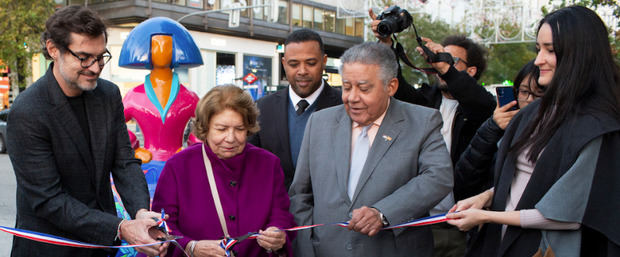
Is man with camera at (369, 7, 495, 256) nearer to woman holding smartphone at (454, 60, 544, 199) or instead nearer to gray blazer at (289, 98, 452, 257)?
woman holding smartphone at (454, 60, 544, 199)

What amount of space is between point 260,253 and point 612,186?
1799mm

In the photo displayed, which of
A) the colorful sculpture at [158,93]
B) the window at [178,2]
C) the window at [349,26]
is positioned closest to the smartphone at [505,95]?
the colorful sculpture at [158,93]

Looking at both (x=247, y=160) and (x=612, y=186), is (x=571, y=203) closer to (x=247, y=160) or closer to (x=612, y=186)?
(x=612, y=186)

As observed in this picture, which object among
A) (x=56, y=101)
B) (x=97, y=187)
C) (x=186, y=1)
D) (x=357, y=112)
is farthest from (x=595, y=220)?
(x=186, y=1)

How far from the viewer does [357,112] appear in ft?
8.84

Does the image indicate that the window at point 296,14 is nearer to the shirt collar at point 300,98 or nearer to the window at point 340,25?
the window at point 340,25

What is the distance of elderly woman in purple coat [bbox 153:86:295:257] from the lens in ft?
8.83

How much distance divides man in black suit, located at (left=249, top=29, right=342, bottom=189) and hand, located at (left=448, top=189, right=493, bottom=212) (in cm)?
129

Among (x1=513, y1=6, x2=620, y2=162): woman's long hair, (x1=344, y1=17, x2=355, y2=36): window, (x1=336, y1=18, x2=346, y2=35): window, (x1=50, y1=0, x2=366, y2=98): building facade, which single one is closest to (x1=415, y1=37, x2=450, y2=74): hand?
(x1=513, y1=6, x2=620, y2=162): woman's long hair

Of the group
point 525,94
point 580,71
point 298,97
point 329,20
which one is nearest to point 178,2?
point 329,20

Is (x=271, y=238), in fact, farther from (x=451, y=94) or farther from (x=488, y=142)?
(x=451, y=94)

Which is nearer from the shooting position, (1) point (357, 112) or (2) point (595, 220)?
(2) point (595, 220)

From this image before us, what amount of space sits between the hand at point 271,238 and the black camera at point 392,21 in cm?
161

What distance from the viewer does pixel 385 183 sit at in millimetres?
2627
